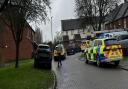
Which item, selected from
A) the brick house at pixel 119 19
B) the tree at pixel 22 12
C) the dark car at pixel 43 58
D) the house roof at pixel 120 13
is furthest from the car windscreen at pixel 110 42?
the house roof at pixel 120 13

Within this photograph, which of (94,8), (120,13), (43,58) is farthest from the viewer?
(120,13)

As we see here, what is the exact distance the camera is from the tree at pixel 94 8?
6531cm

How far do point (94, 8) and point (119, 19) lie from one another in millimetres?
12166

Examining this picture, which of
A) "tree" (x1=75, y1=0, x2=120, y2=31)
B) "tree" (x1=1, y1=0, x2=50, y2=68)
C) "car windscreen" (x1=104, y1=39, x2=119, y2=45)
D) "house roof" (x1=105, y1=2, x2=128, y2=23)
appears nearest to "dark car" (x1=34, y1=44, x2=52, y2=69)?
"tree" (x1=1, y1=0, x2=50, y2=68)

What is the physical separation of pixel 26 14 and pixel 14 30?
12.9ft

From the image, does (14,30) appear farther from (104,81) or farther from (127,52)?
(104,81)

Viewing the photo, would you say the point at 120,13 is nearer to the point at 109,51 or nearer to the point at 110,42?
the point at 110,42

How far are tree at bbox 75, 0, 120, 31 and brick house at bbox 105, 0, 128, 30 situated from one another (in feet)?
17.0

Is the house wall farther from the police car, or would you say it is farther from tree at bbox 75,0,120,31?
the police car

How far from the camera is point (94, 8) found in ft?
219

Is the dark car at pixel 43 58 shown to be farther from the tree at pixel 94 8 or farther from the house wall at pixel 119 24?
the house wall at pixel 119 24

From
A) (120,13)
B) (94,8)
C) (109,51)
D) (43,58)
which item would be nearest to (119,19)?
(120,13)

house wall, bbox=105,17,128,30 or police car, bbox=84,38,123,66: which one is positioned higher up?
house wall, bbox=105,17,128,30

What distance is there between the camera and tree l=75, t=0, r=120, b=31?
65.3 metres
